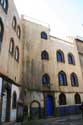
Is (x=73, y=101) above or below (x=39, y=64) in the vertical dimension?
below

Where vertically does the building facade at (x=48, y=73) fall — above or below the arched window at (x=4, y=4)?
below

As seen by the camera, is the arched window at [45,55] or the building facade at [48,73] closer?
the building facade at [48,73]

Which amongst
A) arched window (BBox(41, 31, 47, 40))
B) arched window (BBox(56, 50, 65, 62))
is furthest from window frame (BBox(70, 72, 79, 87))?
arched window (BBox(41, 31, 47, 40))

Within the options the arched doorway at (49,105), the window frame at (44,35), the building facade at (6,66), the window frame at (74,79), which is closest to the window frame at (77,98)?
the window frame at (74,79)

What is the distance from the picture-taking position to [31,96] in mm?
19359

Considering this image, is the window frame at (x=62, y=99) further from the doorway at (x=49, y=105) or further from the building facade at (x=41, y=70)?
the doorway at (x=49, y=105)

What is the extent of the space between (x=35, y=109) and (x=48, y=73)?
5.06 metres

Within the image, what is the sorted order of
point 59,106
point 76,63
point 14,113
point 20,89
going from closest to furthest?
point 14,113 < point 20,89 < point 59,106 < point 76,63

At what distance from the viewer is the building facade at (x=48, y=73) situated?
19750 mm

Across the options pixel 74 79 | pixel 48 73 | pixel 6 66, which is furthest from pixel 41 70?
pixel 6 66

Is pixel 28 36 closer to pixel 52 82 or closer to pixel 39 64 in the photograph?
pixel 39 64

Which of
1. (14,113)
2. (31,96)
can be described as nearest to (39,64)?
(31,96)

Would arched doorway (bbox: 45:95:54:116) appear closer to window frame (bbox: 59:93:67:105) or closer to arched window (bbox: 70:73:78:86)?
window frame (bbox: 59:93:67:105)

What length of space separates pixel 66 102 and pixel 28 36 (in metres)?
10.5
